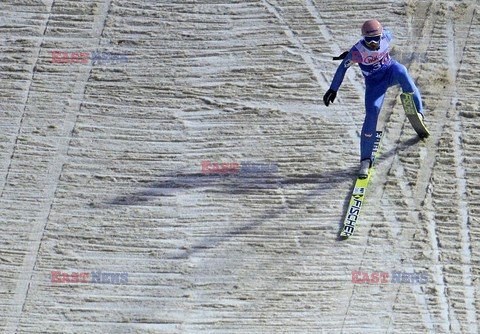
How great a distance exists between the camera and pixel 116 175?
12.1 meters

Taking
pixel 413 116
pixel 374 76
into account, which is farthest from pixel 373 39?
pixel 413 116

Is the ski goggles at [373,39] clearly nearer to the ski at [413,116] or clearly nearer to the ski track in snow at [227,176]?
the ski at [413,116]

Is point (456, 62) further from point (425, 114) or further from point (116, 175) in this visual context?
point (116, 175)

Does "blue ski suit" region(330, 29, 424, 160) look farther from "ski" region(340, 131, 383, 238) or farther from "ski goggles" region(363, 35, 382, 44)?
"ski" region(340, 131, 383, 238)

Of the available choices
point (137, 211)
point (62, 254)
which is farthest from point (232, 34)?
point (62, 254)

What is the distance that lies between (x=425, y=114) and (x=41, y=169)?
5.19m

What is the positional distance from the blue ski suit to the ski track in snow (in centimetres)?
76

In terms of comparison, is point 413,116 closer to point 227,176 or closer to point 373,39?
point 373,39

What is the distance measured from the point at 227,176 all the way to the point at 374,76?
7.49 feet

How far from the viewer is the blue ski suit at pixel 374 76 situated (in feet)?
36.8

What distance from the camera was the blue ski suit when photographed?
1120 cm

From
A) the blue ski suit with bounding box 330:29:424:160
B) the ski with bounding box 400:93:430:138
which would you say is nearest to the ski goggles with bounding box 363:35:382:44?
the blue ski suit with bounding box 330:29:424:160

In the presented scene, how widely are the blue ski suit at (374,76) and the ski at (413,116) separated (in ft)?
0.23

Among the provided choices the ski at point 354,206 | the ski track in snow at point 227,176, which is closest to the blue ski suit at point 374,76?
the ski at point 354,206
